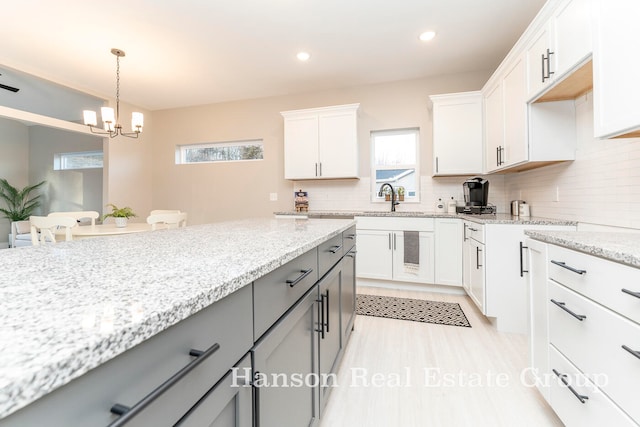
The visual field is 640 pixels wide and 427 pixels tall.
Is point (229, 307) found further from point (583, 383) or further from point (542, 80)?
point (542, 80)

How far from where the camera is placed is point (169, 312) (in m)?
0.45

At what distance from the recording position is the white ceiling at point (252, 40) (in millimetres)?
2533

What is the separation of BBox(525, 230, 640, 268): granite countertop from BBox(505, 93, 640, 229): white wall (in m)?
0.65

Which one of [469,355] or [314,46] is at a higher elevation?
[314,46]

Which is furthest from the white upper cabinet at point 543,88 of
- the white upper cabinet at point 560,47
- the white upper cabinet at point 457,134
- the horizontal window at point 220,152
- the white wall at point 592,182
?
the horizontal window at point 220,152

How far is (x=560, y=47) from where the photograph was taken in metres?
1.83

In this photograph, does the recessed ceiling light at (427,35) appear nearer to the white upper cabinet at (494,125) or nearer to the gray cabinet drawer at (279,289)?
the white upper cabinet at (494,125)

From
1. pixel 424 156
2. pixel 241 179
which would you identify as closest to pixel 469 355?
pixel 424 156

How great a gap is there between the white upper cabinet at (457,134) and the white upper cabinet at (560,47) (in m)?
1.08

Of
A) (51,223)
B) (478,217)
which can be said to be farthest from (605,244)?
(51,223)

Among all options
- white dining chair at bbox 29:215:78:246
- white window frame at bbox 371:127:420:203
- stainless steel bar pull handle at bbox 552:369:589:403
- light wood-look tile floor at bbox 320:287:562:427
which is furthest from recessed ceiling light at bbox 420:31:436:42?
white dining chair at bbox 29:215:78:246

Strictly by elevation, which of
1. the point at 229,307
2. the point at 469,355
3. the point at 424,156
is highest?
the point at 424,156

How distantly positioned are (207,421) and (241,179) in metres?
4.44

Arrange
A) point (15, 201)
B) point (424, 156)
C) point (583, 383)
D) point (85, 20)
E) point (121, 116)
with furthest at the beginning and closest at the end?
point (15, 201) → point (121, 116) → point (424, 156) → point (85, 20) → point (583, 383)
